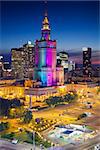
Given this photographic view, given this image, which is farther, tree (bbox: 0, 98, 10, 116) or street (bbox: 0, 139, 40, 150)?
tree (bbox: 0, 98, 10, 116)

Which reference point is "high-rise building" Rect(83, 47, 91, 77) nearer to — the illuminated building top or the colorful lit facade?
the colorful lit facade

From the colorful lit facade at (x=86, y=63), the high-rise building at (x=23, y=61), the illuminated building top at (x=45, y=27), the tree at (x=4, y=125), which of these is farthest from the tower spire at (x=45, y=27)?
the tree at (x=4, y=125)

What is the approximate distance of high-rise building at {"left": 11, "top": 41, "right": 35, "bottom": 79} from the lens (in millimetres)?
2744

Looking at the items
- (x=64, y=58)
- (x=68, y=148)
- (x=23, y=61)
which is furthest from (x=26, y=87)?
(x=68, y=148)

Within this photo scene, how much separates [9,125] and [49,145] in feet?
1.27

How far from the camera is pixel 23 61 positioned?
277cm

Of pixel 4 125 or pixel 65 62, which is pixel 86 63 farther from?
pixel 4 125

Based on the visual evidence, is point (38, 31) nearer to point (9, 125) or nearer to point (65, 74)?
point (65, 74)

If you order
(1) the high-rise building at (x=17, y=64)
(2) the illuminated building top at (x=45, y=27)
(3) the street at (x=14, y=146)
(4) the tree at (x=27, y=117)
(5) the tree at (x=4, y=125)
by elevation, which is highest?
(2) the illuminated building top at (x=45, y=27)

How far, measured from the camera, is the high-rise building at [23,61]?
274 centimetres

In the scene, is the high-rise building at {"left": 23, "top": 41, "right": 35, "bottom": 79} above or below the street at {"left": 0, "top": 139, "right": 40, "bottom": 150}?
above

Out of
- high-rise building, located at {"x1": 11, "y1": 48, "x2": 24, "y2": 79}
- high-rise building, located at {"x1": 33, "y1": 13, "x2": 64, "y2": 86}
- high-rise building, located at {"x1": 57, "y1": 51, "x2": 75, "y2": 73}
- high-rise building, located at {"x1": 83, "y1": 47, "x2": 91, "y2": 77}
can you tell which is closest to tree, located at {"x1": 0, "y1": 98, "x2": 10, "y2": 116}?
high-rise building, located at {"x1": 11, "y1": 48, "x2": 24, "y2": 79}

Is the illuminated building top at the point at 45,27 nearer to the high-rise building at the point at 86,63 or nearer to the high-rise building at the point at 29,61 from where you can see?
the high-rise building at the point at 29,61

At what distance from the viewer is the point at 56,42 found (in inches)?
110
